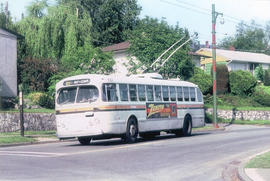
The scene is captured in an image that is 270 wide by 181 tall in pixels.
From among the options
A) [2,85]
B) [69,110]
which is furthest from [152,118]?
[2,85]

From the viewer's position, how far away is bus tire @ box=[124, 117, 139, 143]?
21734mm

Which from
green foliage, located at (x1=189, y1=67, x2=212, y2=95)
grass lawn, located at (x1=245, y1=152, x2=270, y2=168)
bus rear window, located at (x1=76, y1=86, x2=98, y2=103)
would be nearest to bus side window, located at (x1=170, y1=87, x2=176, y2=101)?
bus rear window, located at (x1=76, y1=86, x2=98, y2=103)

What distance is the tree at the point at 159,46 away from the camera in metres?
42.2

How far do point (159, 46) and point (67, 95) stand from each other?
22.1 m

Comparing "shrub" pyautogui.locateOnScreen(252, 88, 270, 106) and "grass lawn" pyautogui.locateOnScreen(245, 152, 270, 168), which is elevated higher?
"shrub" pyautogui.locateOnScreen(252, 88, 270, 106)

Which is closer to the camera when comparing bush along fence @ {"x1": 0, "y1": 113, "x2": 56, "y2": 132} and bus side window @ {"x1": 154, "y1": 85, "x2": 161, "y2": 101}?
bus side window @ {"x1": 154, "y1": 85, "x2": 161, "y2": 101}

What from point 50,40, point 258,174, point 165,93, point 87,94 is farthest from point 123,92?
point 50,40

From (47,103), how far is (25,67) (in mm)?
6022

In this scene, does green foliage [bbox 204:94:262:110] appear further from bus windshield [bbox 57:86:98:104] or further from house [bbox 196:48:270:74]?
bus windshield [bbox 57:86:98:104]

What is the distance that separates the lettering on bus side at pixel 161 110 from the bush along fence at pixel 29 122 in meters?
9.74

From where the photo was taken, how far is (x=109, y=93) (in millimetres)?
20891

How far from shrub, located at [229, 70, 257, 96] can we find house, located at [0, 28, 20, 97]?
2536cm

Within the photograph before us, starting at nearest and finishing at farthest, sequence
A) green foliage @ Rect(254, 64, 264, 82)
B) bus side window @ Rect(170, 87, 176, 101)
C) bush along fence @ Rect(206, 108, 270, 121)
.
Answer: bus side window @ Rect(170, 87, 176, 101), bush along fence @ Rect(206, 108, 270, 121), green foliage @ Rect(254, 64, 264, 82)

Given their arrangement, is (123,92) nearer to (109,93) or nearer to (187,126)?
(109,93)
